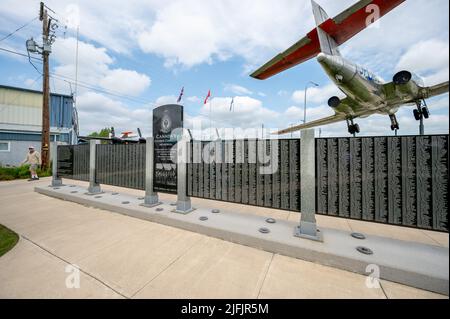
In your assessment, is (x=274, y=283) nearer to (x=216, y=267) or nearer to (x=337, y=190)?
(x=216, y=267)

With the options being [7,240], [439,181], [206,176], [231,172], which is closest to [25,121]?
[7,240]

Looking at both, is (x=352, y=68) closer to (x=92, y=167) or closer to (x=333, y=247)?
(x=333, y=247)

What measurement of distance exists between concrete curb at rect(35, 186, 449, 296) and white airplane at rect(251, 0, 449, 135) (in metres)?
7.18

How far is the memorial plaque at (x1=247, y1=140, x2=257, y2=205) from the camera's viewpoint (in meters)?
3.67

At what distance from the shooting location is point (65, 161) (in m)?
7.34

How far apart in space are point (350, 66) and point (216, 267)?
10313 mm

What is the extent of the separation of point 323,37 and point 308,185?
8370 mm

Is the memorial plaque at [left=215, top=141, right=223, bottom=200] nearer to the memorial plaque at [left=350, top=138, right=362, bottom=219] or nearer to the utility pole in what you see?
the memorial plaque at [left=350, top=138, right=362, bottom=219]

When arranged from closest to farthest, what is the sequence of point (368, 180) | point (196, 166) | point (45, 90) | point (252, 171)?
point (368, 180), point (252, 171), point (196, 166), point (45, 90)

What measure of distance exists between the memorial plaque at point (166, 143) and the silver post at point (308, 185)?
2.82m

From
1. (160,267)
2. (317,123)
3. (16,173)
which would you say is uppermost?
(317,123)

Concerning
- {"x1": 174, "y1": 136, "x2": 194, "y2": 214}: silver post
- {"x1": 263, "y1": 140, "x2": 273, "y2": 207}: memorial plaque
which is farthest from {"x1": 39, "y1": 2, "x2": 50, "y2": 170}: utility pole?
{"x1": 263, "y1": 140, "x2": 273, "y2": 207}: memorial plaque

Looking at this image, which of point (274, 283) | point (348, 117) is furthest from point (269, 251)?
point (348, 117)

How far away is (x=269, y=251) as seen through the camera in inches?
114
